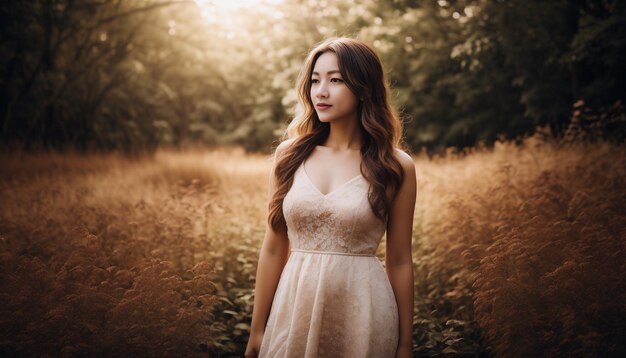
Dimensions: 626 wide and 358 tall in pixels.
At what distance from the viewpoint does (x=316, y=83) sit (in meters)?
2.55

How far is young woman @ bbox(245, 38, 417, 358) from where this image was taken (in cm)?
233

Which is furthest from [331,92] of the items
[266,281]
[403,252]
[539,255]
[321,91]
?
[539,255]

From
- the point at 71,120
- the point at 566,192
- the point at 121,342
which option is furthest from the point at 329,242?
the point at 71,120

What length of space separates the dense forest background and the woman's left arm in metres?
6.03

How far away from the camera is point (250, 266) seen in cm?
558

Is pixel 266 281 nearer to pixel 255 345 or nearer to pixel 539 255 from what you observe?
pixel 255 345

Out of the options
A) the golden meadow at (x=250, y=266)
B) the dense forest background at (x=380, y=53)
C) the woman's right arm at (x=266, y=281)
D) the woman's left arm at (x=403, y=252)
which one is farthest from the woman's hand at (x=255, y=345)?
the dense forest background at (x=380, y=53)

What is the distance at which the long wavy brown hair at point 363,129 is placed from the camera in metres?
2.40

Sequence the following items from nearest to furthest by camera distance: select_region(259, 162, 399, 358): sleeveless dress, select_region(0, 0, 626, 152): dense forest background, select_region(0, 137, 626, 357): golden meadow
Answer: select_region(259, 162, 399, 358): sleeveless dress < select_region(0, 137, 626, 357): golden meadow < select_region(0, 0, 626, 152): dense forest background

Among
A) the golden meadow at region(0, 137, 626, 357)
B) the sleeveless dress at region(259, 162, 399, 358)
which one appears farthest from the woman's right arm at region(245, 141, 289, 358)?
the golden meadow at region(0, 137, 626, 357)

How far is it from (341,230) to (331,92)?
685 mm

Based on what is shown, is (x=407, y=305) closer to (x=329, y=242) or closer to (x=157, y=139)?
(x=329, y=242)

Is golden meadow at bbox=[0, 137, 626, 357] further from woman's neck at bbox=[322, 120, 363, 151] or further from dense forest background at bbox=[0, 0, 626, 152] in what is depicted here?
dense forest background at bbox=[0, 0, 626, 152]

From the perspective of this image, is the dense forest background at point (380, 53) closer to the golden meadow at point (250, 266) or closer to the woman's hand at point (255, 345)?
the golden meadow at point (250, 266)
